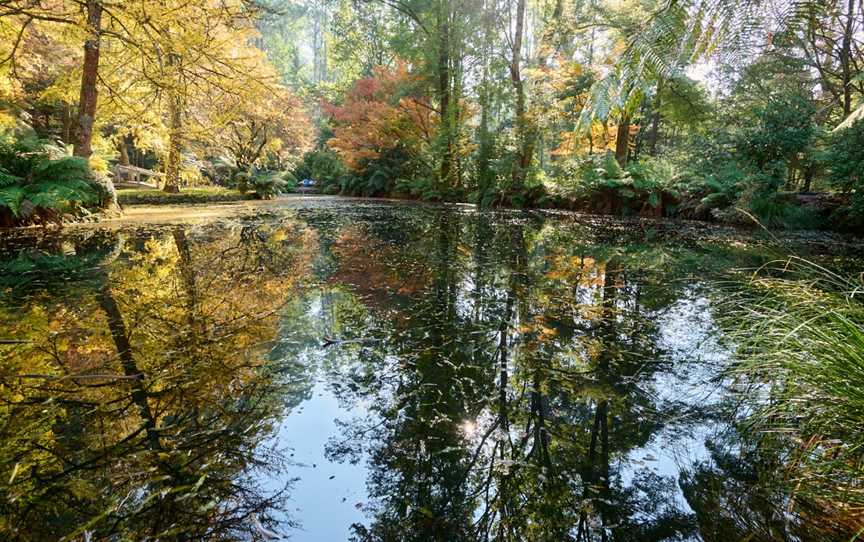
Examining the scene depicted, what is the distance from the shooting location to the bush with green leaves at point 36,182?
6.48 meters

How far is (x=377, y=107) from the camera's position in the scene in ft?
57.2

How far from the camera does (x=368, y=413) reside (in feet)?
5.82

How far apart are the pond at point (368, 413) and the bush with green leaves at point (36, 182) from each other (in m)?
4.01

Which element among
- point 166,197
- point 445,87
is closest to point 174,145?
point 166,197

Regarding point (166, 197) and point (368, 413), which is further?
point (166, 197)

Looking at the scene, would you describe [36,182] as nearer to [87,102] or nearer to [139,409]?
[87,102]

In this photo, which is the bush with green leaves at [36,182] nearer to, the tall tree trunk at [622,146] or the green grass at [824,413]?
the green grass at [824,413]

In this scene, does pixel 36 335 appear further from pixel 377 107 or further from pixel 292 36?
pixel 292 36

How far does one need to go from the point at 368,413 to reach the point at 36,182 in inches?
320

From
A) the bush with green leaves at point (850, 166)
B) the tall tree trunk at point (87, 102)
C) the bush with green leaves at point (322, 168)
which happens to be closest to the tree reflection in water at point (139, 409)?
the tall tree trunk at point (87, 102)

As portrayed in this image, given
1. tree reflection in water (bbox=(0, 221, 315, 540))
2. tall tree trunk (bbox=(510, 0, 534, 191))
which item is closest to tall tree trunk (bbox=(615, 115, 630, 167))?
tall tree trunk (bbox=(510, 0, 534, 191))

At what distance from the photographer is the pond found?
119cm

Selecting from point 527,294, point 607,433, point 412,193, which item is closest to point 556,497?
point 607,433

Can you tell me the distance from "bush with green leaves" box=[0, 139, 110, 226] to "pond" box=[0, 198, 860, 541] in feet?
13.1
